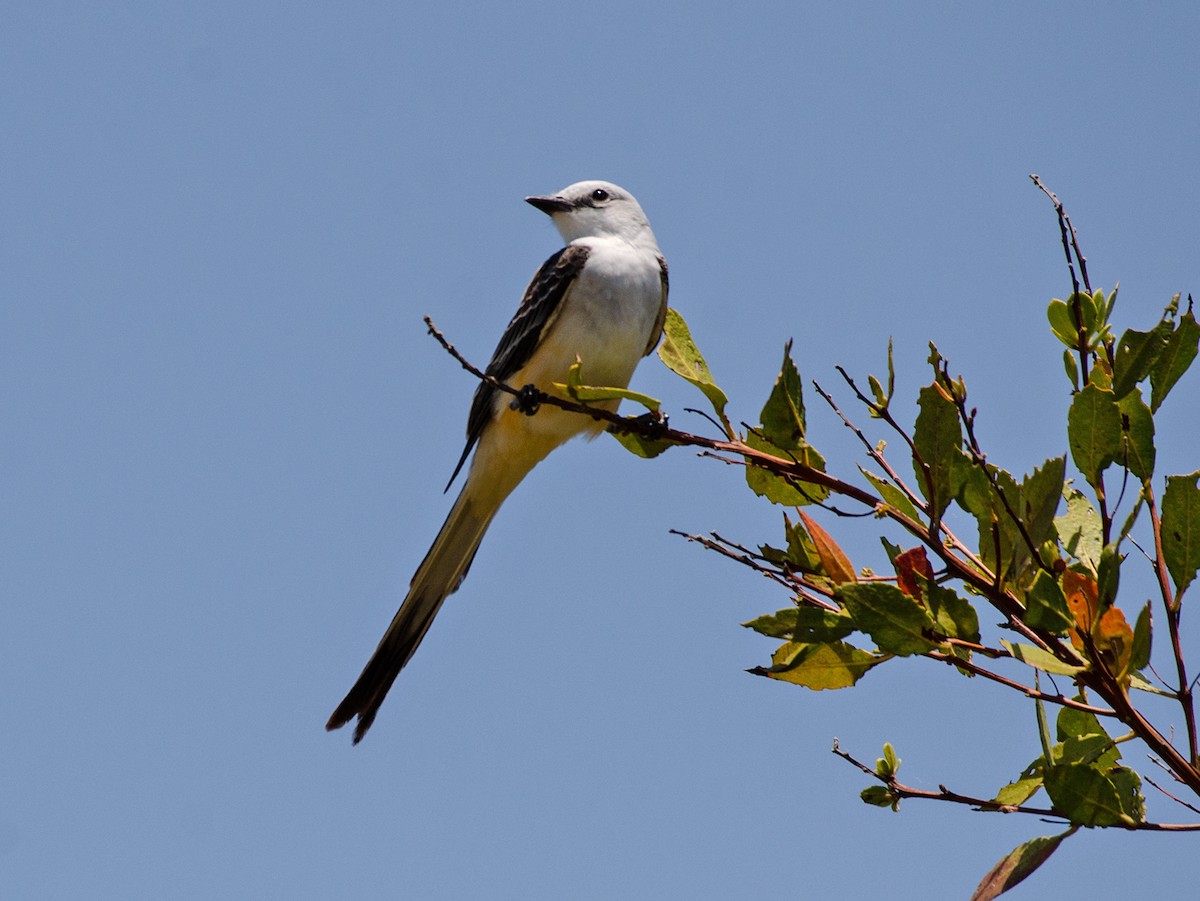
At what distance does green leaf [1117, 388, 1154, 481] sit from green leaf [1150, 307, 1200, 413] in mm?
79

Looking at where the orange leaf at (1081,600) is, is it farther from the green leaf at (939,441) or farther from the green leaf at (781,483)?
the green leaf at (781,483)

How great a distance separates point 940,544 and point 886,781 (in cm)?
51

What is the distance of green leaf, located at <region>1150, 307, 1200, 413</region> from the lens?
2.68m

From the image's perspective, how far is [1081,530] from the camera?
107 inches

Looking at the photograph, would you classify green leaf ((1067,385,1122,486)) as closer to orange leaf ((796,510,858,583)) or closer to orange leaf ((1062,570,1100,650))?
orange leaf ((1062,570,1100,650))

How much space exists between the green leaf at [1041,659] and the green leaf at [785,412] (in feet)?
2.17

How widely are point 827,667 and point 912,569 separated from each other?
0.30 metres

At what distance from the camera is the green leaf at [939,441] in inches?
104

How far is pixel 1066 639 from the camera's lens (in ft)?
8.12

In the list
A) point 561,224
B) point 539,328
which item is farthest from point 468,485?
point 561,224

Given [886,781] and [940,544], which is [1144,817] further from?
[940,544]

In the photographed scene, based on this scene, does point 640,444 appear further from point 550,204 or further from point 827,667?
point 550,204

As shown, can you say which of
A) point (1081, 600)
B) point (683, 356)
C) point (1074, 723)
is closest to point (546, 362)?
point (683, 356)

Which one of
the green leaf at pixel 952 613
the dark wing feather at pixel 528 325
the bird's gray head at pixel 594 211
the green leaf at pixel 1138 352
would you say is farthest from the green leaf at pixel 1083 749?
the bird's gray head at pixel 594 211
